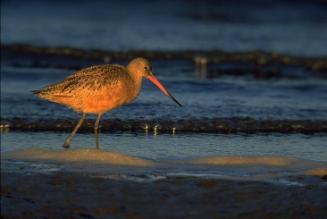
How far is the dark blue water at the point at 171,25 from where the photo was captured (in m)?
19.0

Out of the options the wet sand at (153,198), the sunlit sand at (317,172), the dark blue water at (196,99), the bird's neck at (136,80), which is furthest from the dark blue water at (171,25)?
the wet sand at (153,198)

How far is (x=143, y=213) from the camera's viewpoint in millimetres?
7070

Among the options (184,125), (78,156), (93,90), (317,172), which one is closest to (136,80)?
(93,90)

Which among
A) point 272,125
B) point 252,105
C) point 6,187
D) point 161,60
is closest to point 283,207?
point 6,187

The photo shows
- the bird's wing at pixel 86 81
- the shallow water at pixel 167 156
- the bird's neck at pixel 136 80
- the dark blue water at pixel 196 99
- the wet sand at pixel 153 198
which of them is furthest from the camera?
the dark blue water at pixel 196 99

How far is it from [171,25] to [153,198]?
14.4 meters

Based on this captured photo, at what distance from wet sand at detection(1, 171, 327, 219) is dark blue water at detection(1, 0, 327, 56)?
34.7 ft

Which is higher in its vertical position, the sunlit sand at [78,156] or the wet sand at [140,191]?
the sunlit sand at [78,156]

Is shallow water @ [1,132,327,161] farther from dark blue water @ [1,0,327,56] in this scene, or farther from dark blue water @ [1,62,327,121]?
dark blue water @ [1,0,327,56]

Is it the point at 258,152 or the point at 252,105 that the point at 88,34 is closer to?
the point at 252,105

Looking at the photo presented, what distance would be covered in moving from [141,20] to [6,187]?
14912 millimetres

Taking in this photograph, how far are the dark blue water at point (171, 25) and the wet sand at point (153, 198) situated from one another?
34.7ft

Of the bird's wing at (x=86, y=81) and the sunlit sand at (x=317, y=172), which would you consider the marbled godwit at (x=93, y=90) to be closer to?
the bird's wing at (x=86, y=81)

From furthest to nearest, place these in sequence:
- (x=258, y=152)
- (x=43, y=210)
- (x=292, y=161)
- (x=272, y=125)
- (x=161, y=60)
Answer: (x=161, y=60) < (x=272, y=125) < (x=258, y=152) < (x=292, y=161) < (x=43, y=210)
